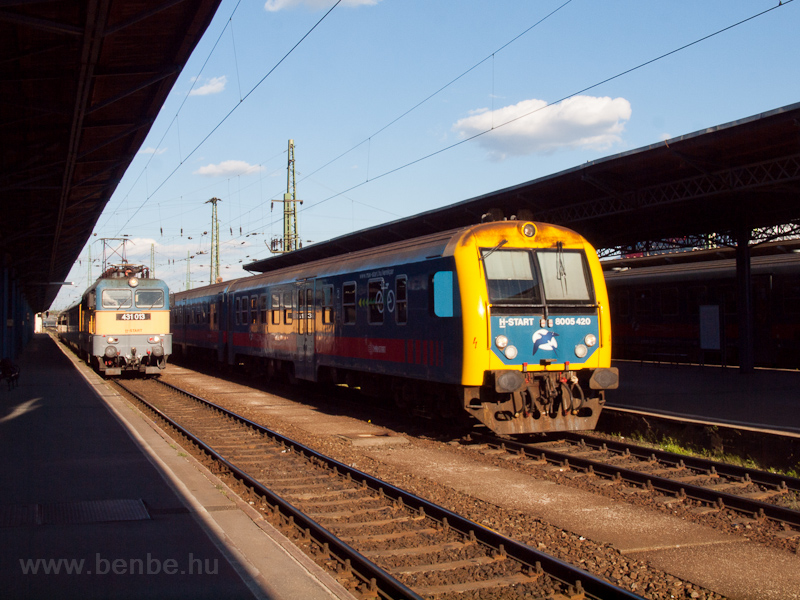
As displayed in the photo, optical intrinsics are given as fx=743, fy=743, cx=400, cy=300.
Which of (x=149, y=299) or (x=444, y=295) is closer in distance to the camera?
(x=444, y=295)

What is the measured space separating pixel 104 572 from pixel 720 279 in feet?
68.3

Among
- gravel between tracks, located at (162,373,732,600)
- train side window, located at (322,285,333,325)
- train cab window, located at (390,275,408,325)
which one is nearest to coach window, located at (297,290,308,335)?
train side window, located at (322,285,333,325)

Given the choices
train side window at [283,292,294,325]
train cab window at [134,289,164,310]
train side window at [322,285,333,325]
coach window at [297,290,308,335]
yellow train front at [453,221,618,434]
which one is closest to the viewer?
yellow train front at [453,221,618,434]

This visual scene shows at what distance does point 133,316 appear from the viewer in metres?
22.9

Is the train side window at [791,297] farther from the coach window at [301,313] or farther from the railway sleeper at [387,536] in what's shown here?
the railway sleeper at [387,536]

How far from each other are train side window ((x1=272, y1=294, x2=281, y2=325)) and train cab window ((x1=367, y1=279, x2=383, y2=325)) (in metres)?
5.92

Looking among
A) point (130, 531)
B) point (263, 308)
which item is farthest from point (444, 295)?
point (263, 308)

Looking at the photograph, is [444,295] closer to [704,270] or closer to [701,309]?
[701,309]

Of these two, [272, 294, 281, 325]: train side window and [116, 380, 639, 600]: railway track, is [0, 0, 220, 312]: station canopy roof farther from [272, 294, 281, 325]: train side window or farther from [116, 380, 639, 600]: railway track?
[116, 380, 639, 600]: railway track

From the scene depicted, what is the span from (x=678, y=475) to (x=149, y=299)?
60.1 ft

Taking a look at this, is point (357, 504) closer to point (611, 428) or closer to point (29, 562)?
point (29, 562)

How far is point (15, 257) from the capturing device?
1214 inches

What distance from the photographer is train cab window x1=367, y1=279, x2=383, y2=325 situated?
1273 centimetres

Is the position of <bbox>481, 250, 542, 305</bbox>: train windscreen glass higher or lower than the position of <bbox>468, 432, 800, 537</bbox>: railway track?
higher
